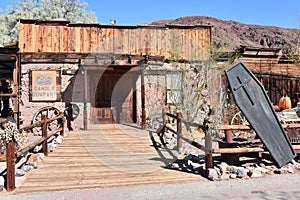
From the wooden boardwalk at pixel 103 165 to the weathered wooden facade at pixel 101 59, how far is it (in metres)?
2.16

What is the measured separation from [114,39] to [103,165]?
22.1 ft

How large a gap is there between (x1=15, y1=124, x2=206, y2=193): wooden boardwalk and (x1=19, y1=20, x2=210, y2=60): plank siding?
3939 mm

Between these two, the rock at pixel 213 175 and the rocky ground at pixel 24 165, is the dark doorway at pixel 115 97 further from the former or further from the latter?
the rock at pixel 213 175

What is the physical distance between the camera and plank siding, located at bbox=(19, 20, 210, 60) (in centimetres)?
1134

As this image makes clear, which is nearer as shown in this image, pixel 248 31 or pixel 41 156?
pixel 41 156

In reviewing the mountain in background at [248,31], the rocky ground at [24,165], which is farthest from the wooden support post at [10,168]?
the mountain in background at [248,31]

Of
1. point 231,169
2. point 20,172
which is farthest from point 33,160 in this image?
point 231,169

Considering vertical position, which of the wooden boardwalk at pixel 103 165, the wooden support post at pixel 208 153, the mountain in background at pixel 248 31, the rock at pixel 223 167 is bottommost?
the wooden boardwalk at pixel 103 165

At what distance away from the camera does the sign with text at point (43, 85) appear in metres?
11.0

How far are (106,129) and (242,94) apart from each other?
5.79m

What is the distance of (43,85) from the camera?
11.1 meters

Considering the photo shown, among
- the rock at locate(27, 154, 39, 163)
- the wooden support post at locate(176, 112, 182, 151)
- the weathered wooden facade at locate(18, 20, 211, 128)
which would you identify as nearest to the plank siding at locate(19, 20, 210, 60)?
the weathered wooden facade at locate(18, 20, 211, 128)

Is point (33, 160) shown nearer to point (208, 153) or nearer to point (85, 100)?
point (208, 153)

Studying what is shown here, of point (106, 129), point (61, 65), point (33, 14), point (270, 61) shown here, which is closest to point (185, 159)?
point (106, 129)
